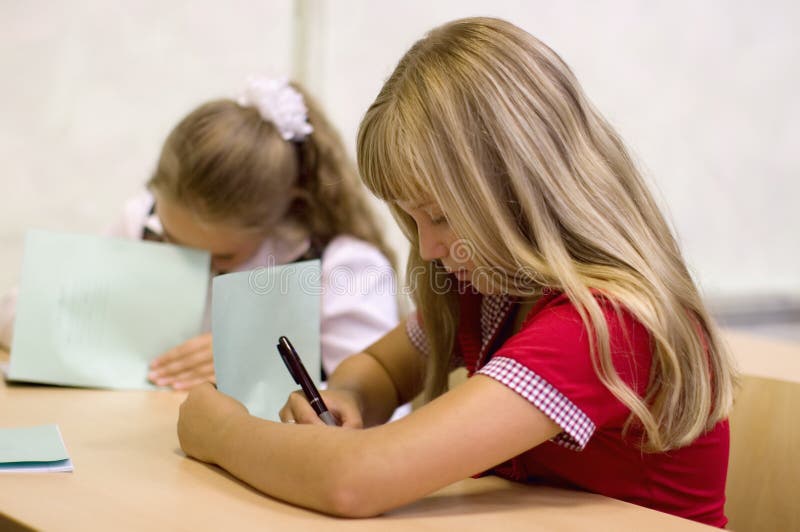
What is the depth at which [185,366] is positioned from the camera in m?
1.19

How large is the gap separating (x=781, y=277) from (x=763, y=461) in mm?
2247

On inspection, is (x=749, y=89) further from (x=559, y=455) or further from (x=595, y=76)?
(x=559, y=455)

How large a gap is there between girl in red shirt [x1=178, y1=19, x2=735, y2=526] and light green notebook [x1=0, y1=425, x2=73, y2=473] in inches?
4.4

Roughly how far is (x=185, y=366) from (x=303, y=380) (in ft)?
1.13

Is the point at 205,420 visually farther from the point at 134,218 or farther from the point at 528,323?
the point at 134,218

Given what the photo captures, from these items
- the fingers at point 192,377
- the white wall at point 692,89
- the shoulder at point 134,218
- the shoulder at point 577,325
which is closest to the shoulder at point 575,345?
the shoulder at point 577,325

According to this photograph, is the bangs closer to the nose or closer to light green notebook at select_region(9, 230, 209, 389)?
Answer: the nose

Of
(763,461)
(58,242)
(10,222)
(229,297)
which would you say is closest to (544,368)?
(229,297)

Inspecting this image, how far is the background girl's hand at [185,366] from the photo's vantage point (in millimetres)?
1177

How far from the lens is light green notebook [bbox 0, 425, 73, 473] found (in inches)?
30.7

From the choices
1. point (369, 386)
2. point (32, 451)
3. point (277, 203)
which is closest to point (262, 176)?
point (277, 203)

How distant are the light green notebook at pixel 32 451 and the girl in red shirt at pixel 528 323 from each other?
11 centimetres

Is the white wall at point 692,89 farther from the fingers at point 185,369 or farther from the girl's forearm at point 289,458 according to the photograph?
the girl's forearm at point 289,458

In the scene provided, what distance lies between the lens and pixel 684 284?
0.84 metres
